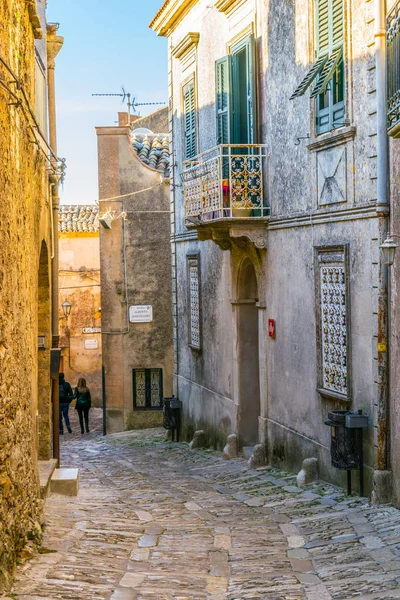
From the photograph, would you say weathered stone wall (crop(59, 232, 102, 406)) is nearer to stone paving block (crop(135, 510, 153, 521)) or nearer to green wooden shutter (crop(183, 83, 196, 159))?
green wooden shutter (crop(183, 83, 196, 159))

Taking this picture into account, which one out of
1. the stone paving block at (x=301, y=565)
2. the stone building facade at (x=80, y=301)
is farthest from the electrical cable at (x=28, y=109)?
the stone building facade at (x=80, y=301)

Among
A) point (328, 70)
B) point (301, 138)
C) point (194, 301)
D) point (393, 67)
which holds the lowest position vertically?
point (194, 301)

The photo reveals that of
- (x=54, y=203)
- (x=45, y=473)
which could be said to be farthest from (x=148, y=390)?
(x=45, y=473)

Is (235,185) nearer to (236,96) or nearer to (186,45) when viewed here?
(236,96)

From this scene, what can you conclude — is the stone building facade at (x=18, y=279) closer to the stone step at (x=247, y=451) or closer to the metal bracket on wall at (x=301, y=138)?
the metal bracket on wall at (x=301, y=138)

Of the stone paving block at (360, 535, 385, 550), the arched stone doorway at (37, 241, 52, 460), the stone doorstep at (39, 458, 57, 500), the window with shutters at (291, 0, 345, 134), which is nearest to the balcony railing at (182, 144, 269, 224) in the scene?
the window with shutters at (291, 0, 345, 134)

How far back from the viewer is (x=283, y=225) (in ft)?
44.2

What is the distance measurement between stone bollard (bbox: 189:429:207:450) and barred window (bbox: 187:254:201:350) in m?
1.64

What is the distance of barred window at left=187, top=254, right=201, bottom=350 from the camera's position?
1831 centimetres

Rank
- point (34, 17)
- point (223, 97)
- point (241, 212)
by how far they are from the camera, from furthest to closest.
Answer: point (223, 97)
point (241, 212)
point (34, 17)

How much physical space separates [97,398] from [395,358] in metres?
23.3

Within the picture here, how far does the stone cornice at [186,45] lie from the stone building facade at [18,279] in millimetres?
7480

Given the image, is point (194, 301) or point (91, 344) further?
point (91, 344)

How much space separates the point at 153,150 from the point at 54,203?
11.7 meters
